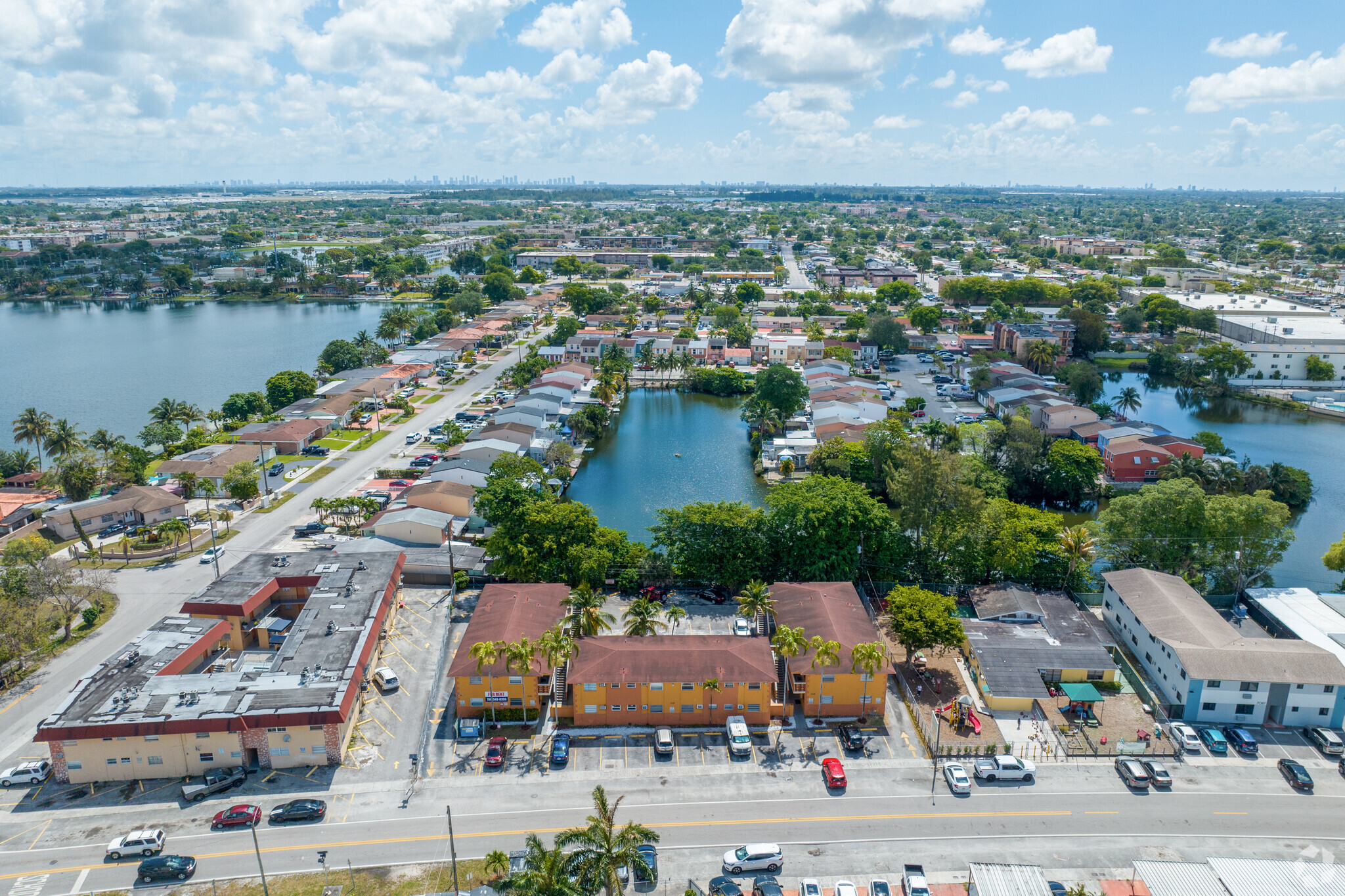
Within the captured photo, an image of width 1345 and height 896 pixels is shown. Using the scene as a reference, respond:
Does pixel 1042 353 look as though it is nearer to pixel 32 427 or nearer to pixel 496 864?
pixel 496 864

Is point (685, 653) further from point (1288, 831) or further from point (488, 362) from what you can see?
point (488, 362)

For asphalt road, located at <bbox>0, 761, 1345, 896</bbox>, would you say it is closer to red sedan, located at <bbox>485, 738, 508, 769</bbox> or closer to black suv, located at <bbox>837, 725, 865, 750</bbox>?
red sedan, located at <bbox>485, 738, 508, 769</bbox>


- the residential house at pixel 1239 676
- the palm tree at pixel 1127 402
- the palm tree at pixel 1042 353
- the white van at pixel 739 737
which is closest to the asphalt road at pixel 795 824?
the white van at pixel 739 737

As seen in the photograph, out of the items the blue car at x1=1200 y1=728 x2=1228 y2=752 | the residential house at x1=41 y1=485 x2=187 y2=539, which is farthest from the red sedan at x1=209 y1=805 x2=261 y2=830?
the blue car at x1=1200 y1=728 x2=1228 y2=752

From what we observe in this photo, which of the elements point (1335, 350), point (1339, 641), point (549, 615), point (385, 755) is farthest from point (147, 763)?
point (1335, 350)

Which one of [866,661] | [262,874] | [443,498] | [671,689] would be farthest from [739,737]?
[443,498]
